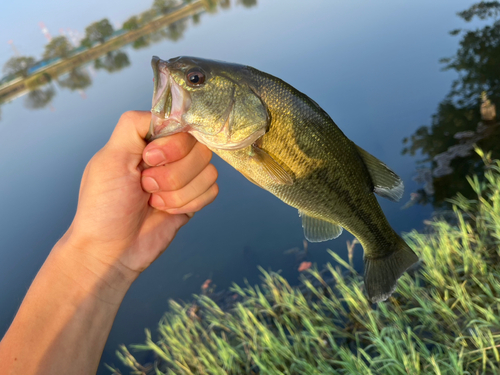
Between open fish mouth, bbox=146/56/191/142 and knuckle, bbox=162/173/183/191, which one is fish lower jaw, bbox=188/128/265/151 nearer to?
open fish mouth, bbox=146/56/191/142

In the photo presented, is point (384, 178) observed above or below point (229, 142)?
below

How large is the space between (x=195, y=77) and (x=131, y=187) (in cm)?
Answer: 85

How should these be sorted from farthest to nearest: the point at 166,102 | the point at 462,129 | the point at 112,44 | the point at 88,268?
the point at 112,44 → the point at 462,129 → the point at 88,268 → the point at 166,102

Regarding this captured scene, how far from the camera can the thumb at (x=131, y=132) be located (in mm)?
1764

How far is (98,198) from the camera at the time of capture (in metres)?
1.89

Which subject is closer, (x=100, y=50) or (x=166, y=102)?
(x=166, y=102)

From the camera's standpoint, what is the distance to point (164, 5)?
34.5 meters

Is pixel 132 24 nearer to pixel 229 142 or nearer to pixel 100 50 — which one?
pixel 100 50

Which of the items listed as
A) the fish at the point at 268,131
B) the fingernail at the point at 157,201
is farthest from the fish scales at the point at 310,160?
the fingernail at the point at 157,201

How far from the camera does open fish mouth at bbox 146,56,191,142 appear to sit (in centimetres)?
147

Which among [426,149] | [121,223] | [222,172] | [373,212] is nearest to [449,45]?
[426,149]

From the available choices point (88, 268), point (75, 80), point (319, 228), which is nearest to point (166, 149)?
point (88, 268)

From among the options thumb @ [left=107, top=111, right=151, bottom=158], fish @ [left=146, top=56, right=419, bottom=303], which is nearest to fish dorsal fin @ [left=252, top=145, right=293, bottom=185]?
fish @ [left=146, top=56, right=419, bottom=303]

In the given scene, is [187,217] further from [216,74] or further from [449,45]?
[449,45]
